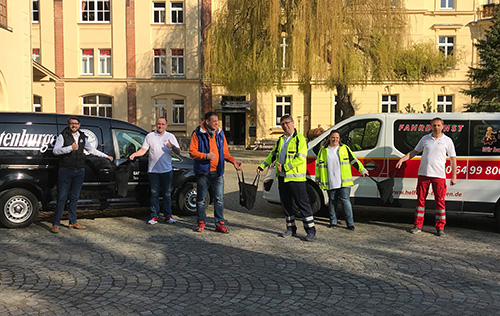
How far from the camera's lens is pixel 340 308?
4.42 m

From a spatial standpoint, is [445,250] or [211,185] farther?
[211,185]

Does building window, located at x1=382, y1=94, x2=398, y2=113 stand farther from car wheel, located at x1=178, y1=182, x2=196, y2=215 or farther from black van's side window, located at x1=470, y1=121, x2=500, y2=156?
car wheel, located at x1=178, y1=182, x2=196, y2=215

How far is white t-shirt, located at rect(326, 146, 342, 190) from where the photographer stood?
7922mm

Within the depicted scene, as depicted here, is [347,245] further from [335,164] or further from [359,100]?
[359,100]

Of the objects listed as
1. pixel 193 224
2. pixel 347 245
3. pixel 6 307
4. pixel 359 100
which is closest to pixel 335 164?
pixel 347 245

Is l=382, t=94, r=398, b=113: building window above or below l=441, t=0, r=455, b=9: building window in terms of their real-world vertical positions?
below

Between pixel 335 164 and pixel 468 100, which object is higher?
pixel 468 100

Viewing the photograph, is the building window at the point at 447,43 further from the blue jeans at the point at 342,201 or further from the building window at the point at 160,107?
the blue jeans at the point at 342,201

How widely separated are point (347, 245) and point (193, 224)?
2.77 m

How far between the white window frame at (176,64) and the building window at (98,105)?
189 inches

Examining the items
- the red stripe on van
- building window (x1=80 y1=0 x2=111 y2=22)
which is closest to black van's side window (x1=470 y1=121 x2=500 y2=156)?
the red stripe on van

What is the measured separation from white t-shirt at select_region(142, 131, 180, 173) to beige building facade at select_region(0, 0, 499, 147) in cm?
2456

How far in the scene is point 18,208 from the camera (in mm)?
7699

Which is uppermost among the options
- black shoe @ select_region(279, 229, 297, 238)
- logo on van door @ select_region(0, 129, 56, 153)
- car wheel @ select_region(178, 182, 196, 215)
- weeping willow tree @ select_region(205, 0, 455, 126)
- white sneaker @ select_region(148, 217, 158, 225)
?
weeping willow tree @ select_region(205, 0, 455, 126)
